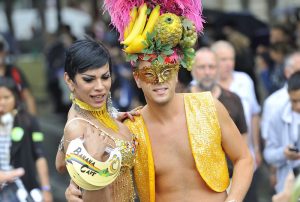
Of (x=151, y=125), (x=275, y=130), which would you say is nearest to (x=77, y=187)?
(x=151, y=125)

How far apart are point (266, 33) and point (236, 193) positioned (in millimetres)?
9251

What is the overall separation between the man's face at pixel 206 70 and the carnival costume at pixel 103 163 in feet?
9.35

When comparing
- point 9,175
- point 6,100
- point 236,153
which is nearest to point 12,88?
point 6,100

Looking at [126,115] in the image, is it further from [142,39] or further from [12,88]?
[12,88]

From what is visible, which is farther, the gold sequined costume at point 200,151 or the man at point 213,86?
the man at point 213,86

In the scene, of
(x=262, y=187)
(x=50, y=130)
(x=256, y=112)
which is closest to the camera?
(x=256, y=112)

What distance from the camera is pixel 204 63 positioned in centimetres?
830

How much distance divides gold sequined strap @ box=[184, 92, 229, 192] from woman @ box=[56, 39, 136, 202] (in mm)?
367

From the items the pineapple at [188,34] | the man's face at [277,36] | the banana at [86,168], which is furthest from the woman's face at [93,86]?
the man's face at [277,36]

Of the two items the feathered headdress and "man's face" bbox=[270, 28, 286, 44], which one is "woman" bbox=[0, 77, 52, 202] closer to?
the feathered headdress

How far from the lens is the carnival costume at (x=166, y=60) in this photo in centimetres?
515

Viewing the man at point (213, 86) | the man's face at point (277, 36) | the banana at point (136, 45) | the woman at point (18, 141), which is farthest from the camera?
the man's face at point (277, 36)

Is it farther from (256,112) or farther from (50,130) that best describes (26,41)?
(256,112)

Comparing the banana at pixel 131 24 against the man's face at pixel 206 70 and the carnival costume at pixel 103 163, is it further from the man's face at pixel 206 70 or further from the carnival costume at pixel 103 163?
the man's face at pixel 206 70
